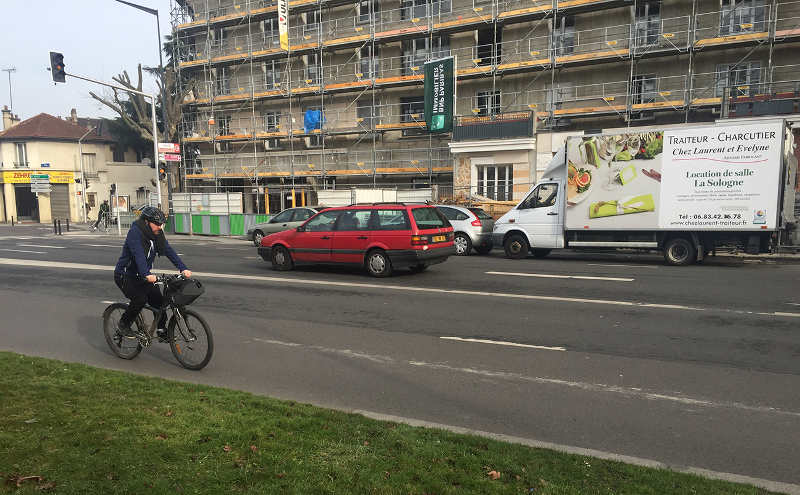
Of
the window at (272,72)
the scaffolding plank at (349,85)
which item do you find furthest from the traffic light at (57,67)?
the window at (272,72)

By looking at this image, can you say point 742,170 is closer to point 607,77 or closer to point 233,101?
point 607,77

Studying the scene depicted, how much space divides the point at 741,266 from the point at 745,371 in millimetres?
9532

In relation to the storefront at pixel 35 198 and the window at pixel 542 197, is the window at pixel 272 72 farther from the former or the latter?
the storefront at pixel 35 198

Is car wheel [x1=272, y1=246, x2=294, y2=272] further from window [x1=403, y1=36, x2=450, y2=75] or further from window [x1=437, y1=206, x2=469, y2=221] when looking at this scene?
window [x1=403, y1=36, x2=450, y2=75]

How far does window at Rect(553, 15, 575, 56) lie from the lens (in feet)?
87.4

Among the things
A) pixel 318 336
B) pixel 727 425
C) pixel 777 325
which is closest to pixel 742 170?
pixel 777 325

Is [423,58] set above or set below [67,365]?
above

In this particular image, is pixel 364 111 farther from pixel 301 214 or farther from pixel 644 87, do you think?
pixel 644 87

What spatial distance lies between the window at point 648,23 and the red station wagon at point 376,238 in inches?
750

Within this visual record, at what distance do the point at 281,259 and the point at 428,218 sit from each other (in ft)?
13.6

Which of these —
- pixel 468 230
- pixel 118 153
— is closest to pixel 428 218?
pixel 468 230

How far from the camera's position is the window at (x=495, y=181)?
1004 inches

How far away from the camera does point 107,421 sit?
3.95 m

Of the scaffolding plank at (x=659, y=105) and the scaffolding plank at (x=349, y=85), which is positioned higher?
the scaffolding plank at (x=349, y=85)
